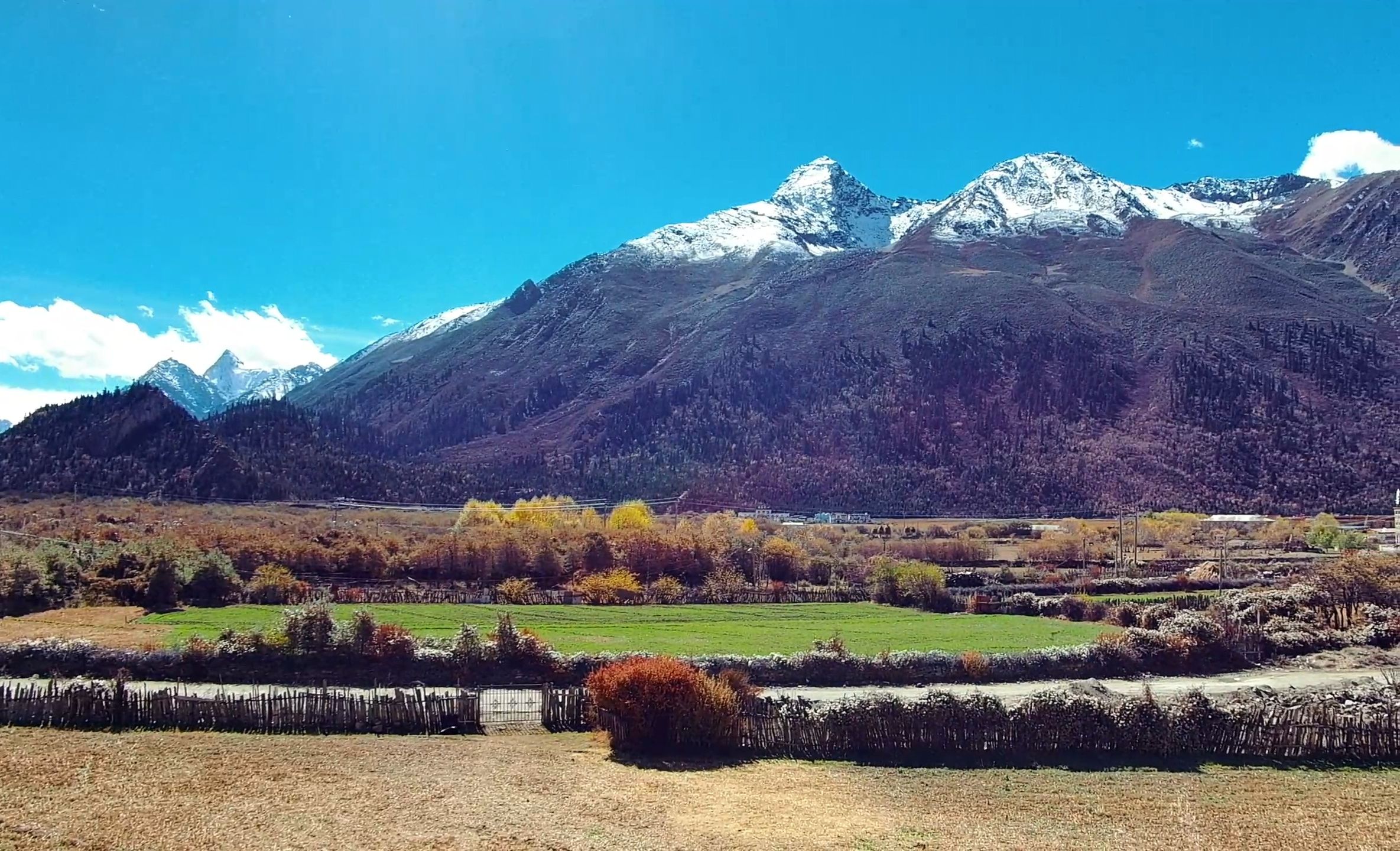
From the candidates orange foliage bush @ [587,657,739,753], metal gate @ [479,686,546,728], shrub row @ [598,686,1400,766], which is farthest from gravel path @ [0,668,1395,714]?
orange foliage bush @ [587,657,739,753]

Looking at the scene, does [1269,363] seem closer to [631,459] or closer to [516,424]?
[631,459]

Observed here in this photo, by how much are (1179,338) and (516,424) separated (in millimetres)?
132797

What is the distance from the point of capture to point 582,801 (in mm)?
18656

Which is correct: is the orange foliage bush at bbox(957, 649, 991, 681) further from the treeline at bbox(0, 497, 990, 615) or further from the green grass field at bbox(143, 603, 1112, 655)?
the treeline at bbox(0, 497, 990, 615)

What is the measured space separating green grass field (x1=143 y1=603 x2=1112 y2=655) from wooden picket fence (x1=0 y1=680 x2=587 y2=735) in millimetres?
9459

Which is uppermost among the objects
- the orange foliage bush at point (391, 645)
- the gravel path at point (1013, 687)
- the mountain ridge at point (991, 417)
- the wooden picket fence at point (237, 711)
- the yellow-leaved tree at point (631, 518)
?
the mountain ridge at point (991, 417)

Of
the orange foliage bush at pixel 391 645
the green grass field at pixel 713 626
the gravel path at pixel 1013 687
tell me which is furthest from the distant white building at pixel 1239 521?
the orange foliage bush at pixel 391 645

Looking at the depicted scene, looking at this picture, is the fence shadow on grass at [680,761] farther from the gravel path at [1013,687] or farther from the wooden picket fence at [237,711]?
the wooden picket fence at [237,711]

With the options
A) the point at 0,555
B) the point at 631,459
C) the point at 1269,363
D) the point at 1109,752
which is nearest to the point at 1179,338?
the point at 1269,363

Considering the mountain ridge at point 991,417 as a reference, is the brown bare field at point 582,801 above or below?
below

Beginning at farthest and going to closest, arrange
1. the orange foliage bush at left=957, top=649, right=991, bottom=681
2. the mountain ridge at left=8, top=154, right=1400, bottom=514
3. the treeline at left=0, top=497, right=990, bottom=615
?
the mountain ridge at left=8, top=154, right=1400, bottom=514, the treeline at left=0, top=497, right=990, bottom=615, the orange foliage bush at left=957, top=649, right=991, bottom=681

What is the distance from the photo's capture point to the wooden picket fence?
2273cm

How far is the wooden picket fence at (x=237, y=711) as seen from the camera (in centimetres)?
2273

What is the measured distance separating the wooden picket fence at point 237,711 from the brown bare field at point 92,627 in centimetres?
824
